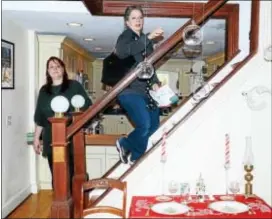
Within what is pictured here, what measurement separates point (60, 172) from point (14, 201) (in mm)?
2243

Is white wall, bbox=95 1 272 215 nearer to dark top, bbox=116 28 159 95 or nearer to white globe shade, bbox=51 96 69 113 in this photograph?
dark top, bbox=116 28 159 95

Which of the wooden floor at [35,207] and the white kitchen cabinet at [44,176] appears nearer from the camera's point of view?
the wooden floor at [35,207]

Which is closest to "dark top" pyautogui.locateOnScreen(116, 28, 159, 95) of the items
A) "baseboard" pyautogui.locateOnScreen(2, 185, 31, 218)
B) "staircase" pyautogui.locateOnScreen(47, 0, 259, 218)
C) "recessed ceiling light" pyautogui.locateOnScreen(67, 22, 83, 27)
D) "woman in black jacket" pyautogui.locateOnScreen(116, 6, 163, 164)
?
"woman in black jacket" pyautogui.locateOnScreen(116, 6, 163, 164)

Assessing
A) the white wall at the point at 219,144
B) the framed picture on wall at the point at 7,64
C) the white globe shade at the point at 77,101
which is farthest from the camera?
the framed picture on wall at the point at 7,64

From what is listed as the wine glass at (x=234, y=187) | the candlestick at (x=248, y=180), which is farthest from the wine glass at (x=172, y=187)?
the candlestick at (x=248, y=180)

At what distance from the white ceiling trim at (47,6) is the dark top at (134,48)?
112 centimetres

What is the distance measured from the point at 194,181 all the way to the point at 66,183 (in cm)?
83

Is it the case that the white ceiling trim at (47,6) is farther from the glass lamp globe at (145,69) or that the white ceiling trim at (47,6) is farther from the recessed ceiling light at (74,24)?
the glass lamp globe at (145,69)

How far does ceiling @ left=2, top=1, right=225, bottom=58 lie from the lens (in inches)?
129

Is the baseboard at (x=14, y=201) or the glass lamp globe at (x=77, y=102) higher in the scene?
the glass lamp globe at (x=77, y=102)

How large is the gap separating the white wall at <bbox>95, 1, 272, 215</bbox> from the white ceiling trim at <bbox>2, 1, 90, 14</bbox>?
1.74 meters

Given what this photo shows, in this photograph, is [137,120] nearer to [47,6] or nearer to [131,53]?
[131,53]

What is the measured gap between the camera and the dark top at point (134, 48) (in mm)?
2291

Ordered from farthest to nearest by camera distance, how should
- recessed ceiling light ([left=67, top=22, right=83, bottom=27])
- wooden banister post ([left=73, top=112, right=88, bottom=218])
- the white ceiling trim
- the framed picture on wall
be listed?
recessed ceiling light ([left=67, top=22, right=83, bottom=27]), the framed picture on wall, the white ceiling trim, wooden banister post ([left=73, top=112, right=88, bottom=218])
